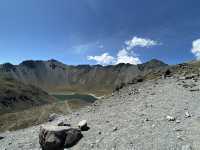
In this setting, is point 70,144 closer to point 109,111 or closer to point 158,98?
point 109,111

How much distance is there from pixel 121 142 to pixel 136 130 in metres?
1.57

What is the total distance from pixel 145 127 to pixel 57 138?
15.2 ft

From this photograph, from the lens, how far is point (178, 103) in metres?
20.1

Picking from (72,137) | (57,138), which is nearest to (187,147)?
(72,137)

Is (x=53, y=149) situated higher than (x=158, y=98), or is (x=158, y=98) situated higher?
(x=158, y=98)

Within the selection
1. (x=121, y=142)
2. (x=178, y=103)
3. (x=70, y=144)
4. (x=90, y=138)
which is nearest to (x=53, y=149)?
(x=70, y=144)

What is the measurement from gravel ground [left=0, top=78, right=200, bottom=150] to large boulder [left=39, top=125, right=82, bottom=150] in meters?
0.49

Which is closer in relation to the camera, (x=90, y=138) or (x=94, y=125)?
(x=90, y=138)

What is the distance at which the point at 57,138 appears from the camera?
1471 centimetres

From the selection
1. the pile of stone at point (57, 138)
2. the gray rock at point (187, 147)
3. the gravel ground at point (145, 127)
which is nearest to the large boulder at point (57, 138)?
the pile of stone at point (57, 138)

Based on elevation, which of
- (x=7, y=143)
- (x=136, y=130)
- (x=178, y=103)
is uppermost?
(x=178, y=103)

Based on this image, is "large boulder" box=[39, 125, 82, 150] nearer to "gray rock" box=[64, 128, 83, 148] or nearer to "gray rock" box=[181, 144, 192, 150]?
"gray rock" box=[64, 128, 83, 148]

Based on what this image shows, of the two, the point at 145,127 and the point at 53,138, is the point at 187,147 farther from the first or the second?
the point at 53,138

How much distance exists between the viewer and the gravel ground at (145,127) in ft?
44.0
